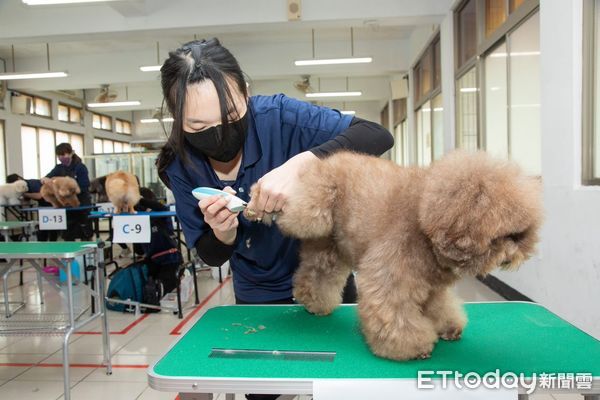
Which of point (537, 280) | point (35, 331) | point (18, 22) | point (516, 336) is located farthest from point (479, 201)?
point (18, 22)

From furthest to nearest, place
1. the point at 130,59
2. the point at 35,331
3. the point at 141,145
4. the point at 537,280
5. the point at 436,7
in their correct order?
the point at 141,145
the point at 130,59
the point at 436,7
the point at 537,280
the point at 35,331

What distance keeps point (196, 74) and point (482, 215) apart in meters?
0.72

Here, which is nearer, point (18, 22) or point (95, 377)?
point (95, 377)

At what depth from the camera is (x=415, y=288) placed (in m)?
0.93

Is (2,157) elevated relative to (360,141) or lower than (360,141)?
elevated

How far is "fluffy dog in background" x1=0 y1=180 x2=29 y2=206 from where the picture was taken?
6693 mm

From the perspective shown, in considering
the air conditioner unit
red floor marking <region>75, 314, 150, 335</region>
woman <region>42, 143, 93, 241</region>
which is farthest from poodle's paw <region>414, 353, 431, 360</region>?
the air conditioner unit

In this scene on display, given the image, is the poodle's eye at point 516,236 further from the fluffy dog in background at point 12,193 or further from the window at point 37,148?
the window at point 37,148

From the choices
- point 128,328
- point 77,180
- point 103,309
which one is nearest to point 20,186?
point 77,180

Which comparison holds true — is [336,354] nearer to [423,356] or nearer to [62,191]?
[423,356]

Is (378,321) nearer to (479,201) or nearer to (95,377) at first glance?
(479,201)

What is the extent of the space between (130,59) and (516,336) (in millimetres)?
9856

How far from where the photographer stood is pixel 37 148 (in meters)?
11.0

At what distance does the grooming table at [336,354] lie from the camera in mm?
947
